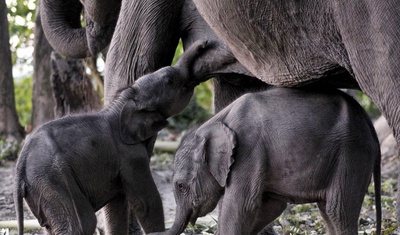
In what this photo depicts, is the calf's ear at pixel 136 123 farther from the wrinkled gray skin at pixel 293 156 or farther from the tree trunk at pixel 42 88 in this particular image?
the tree trunk at pixel 42 88

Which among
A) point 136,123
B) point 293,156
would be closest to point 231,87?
point 136,123

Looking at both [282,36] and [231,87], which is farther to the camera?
[231,87]

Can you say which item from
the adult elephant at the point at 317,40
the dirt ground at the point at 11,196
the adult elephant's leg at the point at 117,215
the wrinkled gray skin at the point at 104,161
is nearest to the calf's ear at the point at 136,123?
the wrinkled gray skin at the point at 104,161

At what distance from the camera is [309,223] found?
758 cm

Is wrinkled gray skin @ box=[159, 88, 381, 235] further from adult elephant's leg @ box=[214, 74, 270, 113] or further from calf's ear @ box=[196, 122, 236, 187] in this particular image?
adult elephant's leg @ box=[214, 74, 270, 113]

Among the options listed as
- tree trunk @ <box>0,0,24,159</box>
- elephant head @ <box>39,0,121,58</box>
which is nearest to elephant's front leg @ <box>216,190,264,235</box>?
elephant head @ <box>39,0,121,58</box>

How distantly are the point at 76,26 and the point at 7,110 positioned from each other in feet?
21.5

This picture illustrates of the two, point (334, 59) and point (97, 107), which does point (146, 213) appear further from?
point (97, 107)

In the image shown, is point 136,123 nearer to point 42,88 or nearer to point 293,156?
point 293,156

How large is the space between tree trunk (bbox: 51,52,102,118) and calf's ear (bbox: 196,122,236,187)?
22.6ft

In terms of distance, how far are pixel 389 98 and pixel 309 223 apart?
3.66 meters

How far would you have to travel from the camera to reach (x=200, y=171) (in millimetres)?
4988

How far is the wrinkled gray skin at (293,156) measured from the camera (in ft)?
15.5

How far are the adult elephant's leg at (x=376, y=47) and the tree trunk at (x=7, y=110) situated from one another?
29.9 feet
